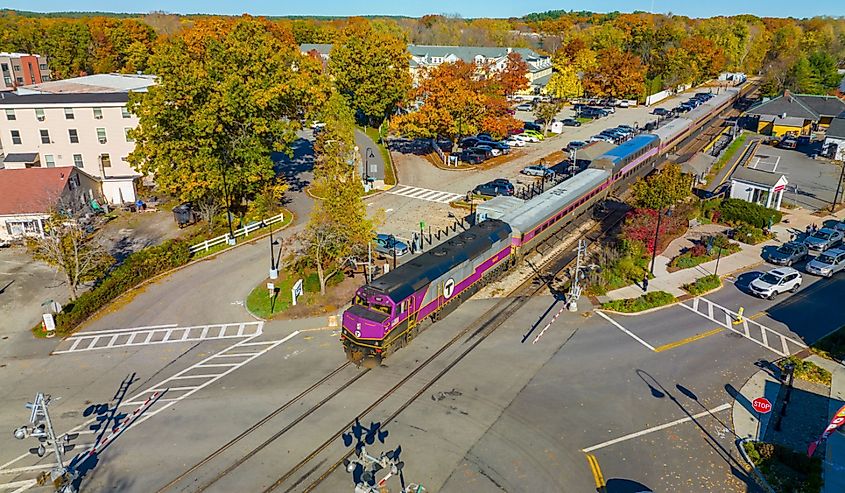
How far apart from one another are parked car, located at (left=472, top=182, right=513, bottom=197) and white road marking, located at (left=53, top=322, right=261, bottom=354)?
31.0 meters

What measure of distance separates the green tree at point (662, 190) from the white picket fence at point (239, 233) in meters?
31.8

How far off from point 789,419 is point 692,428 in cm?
508

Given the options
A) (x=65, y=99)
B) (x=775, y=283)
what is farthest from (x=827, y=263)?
(x=65, y=99)

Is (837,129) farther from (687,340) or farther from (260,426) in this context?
(260,426)

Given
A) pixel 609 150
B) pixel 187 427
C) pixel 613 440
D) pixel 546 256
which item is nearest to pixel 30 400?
pixel 187 427

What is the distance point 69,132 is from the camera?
6116 centimetres

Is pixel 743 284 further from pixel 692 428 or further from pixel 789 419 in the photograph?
pixel 692 428

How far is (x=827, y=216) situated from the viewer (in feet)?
181

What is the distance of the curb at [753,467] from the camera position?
891 inches

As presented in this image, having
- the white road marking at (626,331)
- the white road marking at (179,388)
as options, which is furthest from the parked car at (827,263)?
the white road marking at (179,388)

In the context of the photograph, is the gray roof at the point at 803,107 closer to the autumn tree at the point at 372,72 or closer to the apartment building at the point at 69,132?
the autumn tree at the point at 372,72

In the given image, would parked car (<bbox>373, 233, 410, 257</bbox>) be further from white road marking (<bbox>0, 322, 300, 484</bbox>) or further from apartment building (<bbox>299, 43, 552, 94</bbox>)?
apartment building (<bbox>299, 43, 552, 94</bbox>)

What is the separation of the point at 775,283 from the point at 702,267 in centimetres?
550

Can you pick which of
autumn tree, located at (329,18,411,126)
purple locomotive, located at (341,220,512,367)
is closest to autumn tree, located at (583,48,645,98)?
autumn tree, located at (329,18,411,126)
